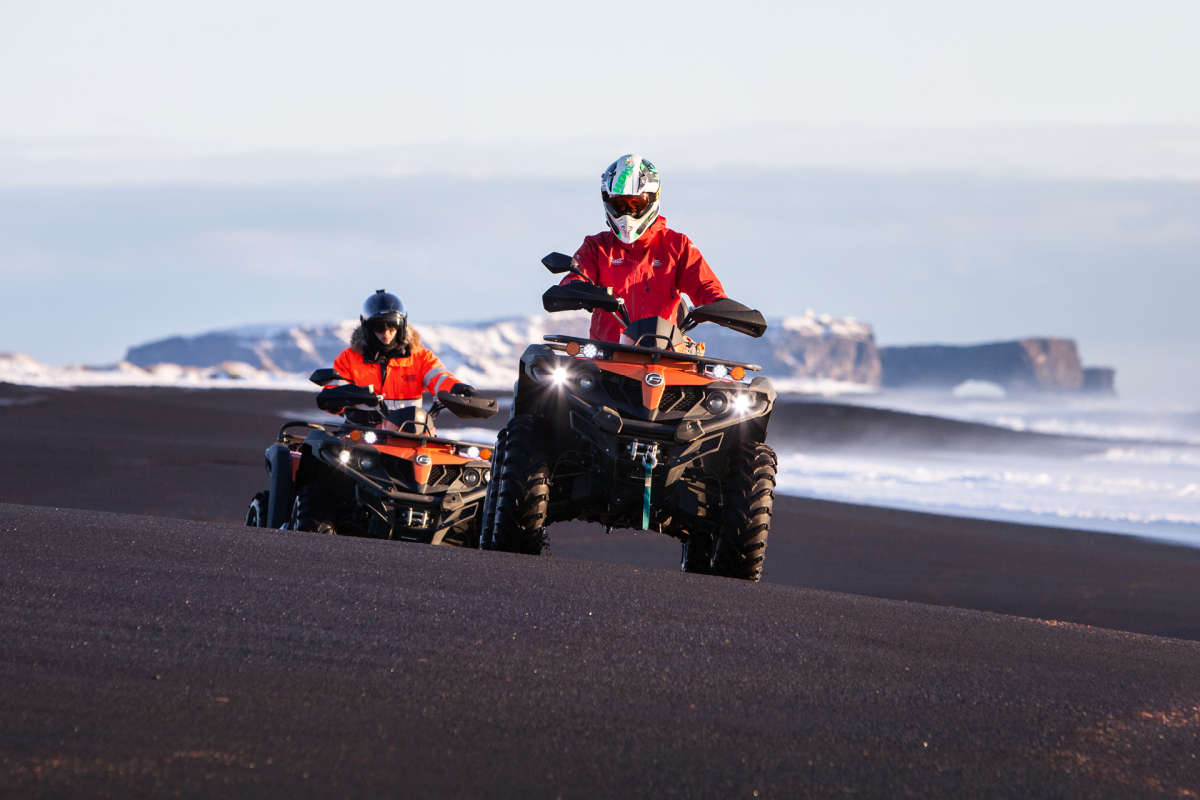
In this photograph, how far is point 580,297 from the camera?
9.27m

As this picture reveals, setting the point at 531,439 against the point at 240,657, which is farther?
the point at 531,439

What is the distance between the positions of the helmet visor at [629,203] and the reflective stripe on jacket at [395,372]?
8.22ft

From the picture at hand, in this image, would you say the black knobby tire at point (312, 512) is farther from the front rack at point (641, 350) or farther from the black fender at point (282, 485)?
the front rack at point (641, 350)

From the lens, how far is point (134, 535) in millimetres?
8828

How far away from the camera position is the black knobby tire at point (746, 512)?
30.4ft

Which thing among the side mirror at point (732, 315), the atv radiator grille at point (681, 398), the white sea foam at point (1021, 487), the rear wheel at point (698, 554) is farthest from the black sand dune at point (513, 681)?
the white sea foam at point (1021, 487)

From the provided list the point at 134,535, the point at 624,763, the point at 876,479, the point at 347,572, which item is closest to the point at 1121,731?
the point at 624,763

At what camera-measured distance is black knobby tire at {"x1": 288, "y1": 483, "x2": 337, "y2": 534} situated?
1103 cm

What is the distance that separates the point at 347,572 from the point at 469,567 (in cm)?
76

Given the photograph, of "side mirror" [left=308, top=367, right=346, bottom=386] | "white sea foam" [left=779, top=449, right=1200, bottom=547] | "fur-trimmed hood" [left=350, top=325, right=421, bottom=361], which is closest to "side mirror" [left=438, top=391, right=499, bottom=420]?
"fur-trimmed hood" [left=350, top=325, right=421, bottom=361]

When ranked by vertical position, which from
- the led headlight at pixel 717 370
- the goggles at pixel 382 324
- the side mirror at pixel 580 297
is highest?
the side mirror at pixel 580 297

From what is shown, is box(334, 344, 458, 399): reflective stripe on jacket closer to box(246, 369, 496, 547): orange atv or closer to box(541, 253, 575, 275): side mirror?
box(246, 369, 496, 547): orange atv

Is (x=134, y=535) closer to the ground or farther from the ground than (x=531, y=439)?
closer to the ground

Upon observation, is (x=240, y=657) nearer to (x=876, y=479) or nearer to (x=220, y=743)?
(x=220, y=743)
